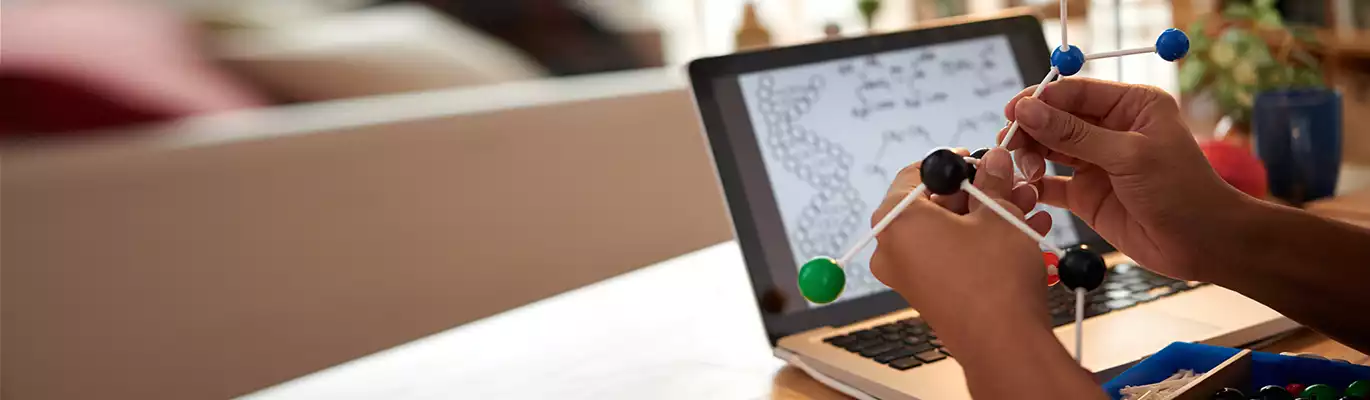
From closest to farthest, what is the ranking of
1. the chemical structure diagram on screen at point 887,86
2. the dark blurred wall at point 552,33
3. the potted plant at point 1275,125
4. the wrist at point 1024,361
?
the wrist at point 1024,361 → the chemical structure diagram on screen at point 887,86 → the potted plant at point 1275,125 → the dark blurred wall at point 552,33

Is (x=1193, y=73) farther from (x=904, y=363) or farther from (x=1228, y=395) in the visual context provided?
(x=1228, y=395)

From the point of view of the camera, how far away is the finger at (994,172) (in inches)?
22.1

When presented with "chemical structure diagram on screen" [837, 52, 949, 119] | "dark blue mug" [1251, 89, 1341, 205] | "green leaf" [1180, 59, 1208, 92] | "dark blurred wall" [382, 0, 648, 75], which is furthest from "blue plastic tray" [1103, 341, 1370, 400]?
"dark blurred wall" [382, 0, 648, 75]

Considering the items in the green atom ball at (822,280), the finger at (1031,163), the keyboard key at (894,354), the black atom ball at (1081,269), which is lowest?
the keyboard key at (894,354)

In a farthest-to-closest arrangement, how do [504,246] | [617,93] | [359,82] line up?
[359,82]
[617,93]
[504,246]

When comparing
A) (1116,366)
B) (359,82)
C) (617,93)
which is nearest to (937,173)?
(1116,366)

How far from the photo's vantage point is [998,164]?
56 centimetres

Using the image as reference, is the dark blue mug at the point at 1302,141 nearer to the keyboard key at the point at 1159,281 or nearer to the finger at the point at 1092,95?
the keyboard key at the point at 1159,281

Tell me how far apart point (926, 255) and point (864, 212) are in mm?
407

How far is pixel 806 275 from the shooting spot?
0.56 metres

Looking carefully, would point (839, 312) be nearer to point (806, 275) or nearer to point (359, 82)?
point (806, 275)

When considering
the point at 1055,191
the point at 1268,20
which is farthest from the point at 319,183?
the point at 1268,20

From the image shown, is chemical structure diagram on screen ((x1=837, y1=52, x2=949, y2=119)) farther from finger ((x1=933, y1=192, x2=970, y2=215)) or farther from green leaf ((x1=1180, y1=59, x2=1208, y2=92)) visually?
green leaf ((x1=1180, y1=59, x2=1208, y2=92))

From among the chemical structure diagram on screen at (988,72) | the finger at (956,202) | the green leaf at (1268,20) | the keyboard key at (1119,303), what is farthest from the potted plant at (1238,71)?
the finger at (956,202)
